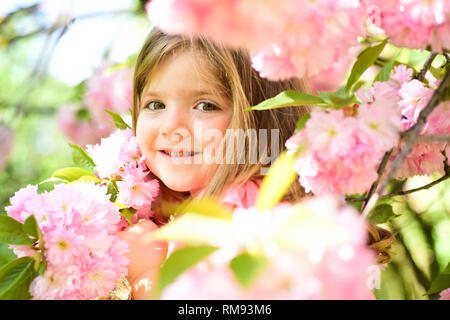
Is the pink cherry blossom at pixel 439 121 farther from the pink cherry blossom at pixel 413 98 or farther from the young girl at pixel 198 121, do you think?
the young girl at pixel 198 121

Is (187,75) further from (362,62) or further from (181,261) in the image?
(181,261)

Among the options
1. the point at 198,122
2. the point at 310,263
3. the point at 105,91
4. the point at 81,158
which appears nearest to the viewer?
the point at 310,263

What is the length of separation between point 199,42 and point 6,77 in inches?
96.9

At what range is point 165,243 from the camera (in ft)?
3.69

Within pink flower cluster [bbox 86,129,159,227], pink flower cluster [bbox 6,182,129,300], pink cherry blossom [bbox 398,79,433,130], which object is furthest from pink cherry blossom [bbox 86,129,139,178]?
pink cherry blossom [bbox 398,79,433,130]

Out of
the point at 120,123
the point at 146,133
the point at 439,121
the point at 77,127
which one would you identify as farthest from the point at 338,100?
the point at 77,127

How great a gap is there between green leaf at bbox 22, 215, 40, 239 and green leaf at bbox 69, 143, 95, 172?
0.45 m

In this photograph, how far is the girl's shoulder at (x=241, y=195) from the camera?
3.08 ft

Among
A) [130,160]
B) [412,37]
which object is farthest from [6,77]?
[412,37]

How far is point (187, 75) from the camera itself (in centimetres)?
106

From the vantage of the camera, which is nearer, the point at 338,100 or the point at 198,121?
the point at 338,100

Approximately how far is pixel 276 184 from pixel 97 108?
49.6 inches

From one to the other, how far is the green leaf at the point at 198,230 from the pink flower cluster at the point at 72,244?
0.38 meters
